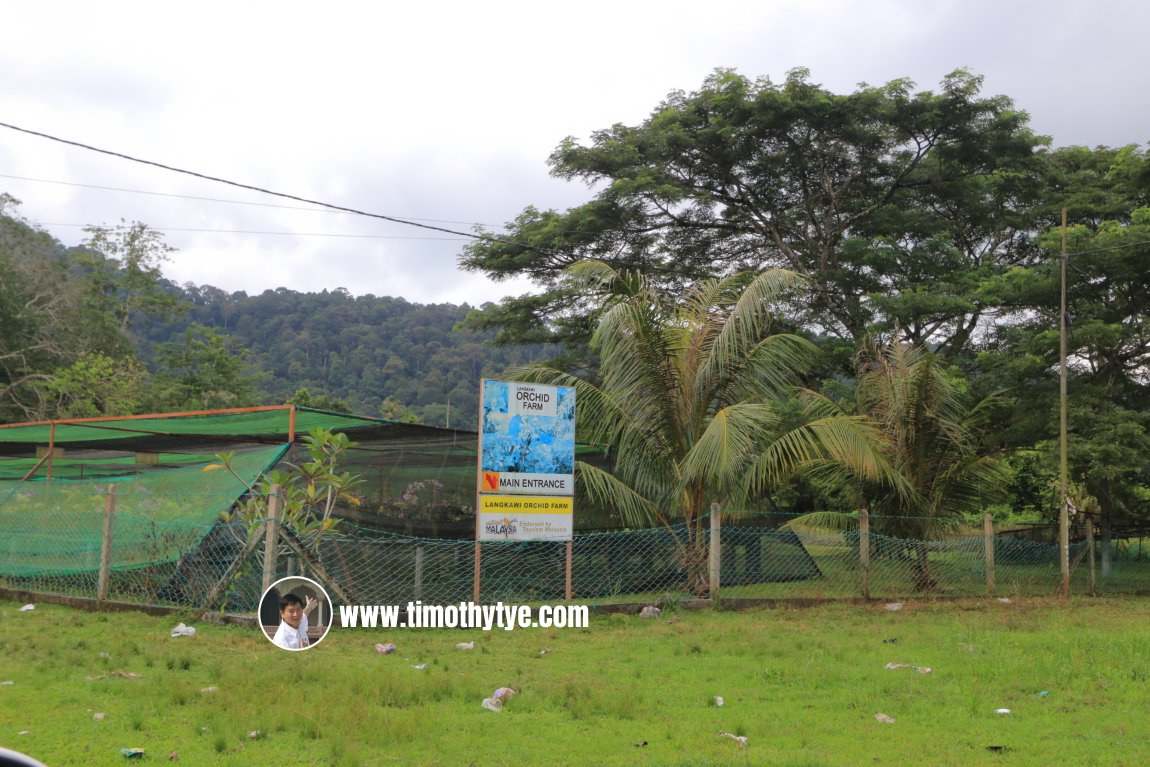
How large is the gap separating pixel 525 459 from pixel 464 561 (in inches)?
52.2

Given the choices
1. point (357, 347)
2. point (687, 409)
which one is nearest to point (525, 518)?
point (687, 409)

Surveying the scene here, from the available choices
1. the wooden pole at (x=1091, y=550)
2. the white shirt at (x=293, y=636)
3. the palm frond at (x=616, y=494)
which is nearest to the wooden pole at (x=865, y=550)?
the palm frond at (x=616, y=494)

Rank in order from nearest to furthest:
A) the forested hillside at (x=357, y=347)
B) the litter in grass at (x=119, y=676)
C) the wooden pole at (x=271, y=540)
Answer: the litter in grass at (x=119, y=676) < the wooden pole at (x=271, y=540) < the forested hillside at (x=357, y=347)

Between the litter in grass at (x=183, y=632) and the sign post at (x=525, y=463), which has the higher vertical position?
the sign post at (x=525, y=463)

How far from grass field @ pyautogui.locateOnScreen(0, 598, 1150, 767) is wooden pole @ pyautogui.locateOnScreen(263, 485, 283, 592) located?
0.53 metres

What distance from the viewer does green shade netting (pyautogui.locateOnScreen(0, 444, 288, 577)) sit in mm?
9453

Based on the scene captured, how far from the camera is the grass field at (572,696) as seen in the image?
16.0 ft

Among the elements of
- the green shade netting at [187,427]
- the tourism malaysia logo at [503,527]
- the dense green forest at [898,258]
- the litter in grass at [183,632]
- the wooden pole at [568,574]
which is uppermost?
the dense green forest at [898,258]

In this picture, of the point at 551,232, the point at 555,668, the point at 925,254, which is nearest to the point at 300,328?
Answer: the point at 551,232

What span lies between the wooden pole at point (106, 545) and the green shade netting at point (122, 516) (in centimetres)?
3

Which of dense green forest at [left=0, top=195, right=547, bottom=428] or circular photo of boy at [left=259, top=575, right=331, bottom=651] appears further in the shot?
dense green forest at [left=0, top=195, right=547, bottom=428]

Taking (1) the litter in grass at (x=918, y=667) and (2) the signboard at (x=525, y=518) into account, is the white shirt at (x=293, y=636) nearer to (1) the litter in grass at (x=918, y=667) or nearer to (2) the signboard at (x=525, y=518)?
(2) the signboard at (x=525, y=518)

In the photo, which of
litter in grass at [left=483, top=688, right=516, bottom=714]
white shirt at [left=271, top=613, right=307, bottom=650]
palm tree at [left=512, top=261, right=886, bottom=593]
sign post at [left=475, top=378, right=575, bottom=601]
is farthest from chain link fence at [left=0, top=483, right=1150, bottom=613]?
litter in grass at [left=483, top=688, right=516, bottom=714]

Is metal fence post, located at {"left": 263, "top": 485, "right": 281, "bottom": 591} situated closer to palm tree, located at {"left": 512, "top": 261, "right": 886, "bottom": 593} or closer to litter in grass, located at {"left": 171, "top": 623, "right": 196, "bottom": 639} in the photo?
litter in grass, located at {"left": 171, "top": 623, "right": 196, "bottom": 639}
